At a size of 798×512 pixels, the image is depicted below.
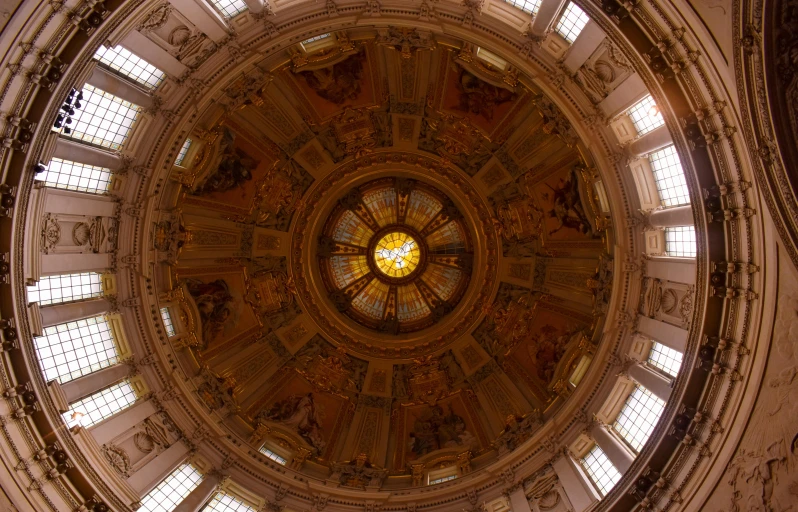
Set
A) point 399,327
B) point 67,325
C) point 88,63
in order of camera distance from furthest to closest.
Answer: point 399,327
point 67,325
point 88,63

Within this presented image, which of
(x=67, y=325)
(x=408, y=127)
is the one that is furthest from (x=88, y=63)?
(x=408, y=127)

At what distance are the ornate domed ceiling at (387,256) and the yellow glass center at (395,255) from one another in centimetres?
9

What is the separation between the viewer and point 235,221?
30781mm

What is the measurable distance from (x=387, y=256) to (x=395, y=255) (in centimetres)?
53

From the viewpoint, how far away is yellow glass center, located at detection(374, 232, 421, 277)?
36031mm

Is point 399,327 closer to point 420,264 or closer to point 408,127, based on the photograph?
point 420,264

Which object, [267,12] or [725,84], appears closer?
[725,84]

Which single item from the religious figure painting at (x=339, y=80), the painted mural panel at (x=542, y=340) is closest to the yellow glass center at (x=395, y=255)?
the painted mural panel at (x=542, y=340)

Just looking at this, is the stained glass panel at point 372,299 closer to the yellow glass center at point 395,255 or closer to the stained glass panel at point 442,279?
the yellow glass center at point 395,255

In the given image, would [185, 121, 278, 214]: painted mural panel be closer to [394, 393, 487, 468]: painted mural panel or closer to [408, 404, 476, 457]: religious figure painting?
[394, 393, 487, 468]: painted mural panel

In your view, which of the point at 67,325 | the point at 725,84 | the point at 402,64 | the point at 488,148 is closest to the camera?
the point at 725,84

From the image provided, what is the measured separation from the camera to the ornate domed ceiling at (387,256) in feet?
89.5

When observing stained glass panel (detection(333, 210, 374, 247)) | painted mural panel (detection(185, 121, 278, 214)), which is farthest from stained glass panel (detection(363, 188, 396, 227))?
painted mural panel (detection(185, 121, 278, 214))

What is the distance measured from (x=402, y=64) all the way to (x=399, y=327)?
16.1 metres
